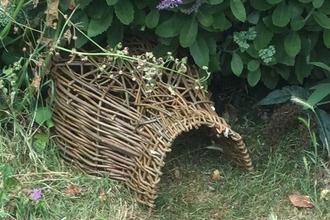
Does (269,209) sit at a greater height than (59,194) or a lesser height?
lesser

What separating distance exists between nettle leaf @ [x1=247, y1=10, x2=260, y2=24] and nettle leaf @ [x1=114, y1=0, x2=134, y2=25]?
0.50 metres

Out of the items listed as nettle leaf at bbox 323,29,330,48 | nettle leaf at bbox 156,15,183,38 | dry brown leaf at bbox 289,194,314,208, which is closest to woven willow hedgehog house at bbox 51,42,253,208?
nettle leaf at bbox 156,15,183,38

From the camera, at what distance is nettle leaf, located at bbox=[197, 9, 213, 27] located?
1.71 m

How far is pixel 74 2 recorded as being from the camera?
1.70 metres

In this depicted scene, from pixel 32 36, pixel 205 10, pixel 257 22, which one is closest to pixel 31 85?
pixel 32 36

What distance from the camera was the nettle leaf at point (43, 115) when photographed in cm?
179

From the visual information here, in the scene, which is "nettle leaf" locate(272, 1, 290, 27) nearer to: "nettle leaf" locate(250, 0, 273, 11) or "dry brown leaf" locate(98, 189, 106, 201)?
"nettle leaf" locate(250, 0, 273, 11)

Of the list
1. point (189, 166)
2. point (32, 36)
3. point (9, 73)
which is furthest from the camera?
point (189, 166)

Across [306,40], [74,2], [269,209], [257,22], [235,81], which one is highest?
[74,2]

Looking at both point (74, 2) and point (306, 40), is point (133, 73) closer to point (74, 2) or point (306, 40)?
point (74, 2)

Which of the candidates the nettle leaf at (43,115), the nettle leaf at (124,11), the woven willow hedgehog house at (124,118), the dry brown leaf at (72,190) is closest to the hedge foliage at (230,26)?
the nettle leaf at (124,11)

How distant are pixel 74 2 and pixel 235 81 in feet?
3.50

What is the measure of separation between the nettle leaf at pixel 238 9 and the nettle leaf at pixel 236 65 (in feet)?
0.89

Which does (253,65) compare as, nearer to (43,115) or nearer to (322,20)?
(322,20)
